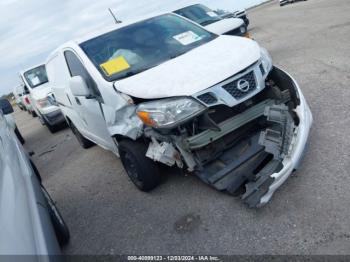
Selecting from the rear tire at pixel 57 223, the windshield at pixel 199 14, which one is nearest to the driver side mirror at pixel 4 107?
the rear tire at pixel 57 223

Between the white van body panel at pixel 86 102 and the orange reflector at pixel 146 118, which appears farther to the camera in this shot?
the white van body panel at pixel 86 102

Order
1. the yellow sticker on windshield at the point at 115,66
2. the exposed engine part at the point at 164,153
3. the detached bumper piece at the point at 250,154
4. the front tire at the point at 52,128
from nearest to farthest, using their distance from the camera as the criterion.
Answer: the detached bumper piece at the point at 250,154, the exposed engine part at the point at 164,153, the yellow sticker on windshield at the point at 115,66, the front tire at the point at 52,128

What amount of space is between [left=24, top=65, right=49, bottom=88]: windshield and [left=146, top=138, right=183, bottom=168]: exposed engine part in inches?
317

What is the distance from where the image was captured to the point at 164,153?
11.8 feet

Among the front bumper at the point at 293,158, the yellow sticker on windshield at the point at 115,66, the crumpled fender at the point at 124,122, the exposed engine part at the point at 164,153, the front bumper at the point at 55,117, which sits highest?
the yellow sticker on windshield at the point at 115,66

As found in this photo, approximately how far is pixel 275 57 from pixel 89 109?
569 cm

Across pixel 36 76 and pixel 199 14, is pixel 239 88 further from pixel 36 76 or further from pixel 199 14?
pixel 36 76

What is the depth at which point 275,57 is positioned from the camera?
29.6 feet

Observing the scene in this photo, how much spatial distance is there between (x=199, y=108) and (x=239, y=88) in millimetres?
466

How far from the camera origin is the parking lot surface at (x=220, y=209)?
2928 mm

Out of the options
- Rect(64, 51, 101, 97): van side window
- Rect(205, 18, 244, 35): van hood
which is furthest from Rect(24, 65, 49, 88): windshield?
Rect(64, 51, 101, 97): van side window

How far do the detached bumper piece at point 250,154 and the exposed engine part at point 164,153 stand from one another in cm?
25

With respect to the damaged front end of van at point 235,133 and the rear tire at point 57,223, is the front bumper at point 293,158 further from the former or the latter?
the rear tire at point 57,223

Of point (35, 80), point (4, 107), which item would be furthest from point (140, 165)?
point (35, 80)
